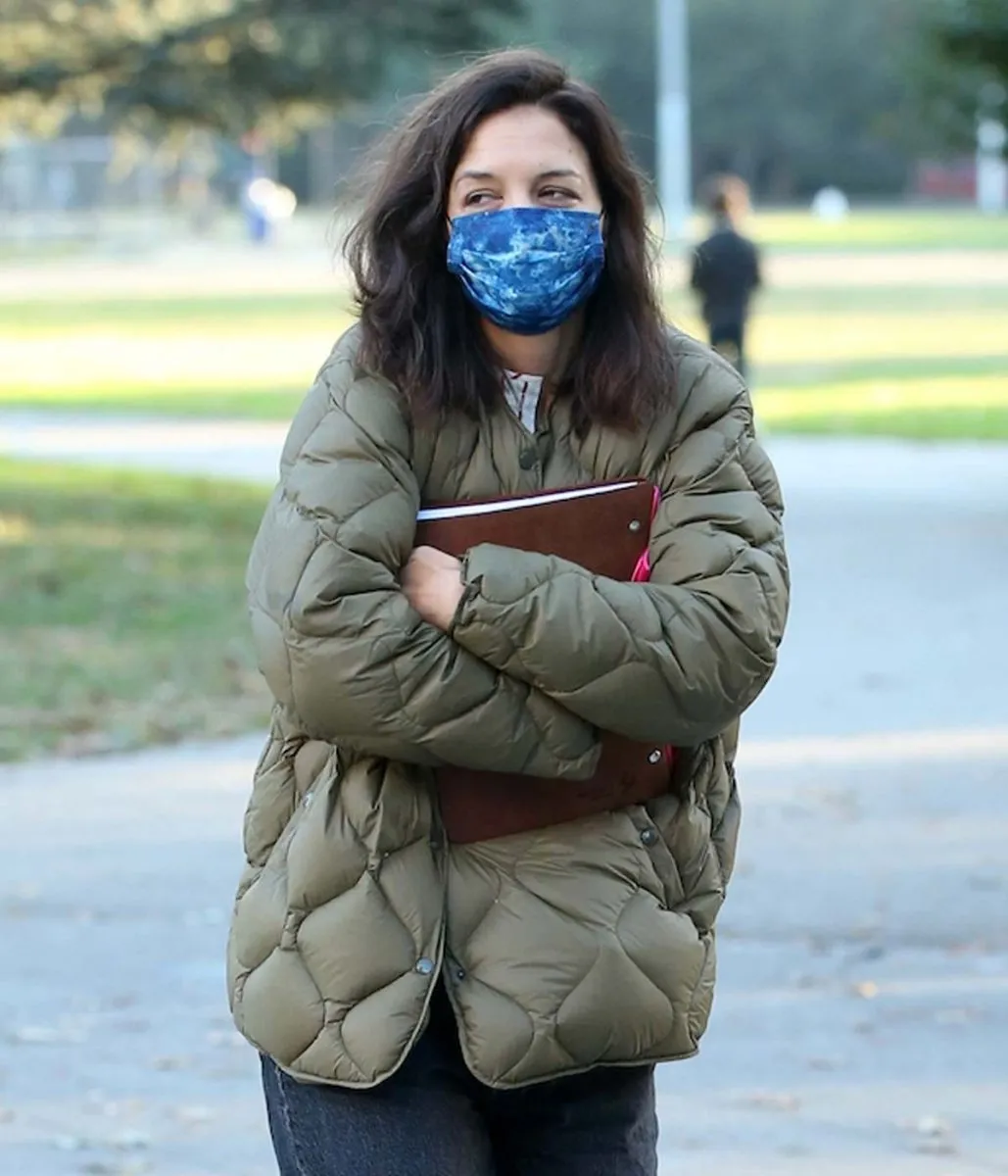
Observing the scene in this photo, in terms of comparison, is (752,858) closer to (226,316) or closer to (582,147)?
(582,147)

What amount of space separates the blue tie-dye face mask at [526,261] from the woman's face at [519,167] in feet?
0.07

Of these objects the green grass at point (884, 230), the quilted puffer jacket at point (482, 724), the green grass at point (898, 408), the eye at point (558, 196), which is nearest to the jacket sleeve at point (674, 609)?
the quilted puffer jacket at point (482, 724)

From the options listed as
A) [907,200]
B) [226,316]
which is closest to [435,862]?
[226,316]

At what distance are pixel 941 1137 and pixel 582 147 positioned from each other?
260cm

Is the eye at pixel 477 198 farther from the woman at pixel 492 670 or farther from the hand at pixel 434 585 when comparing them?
the hand at pixel 434 585

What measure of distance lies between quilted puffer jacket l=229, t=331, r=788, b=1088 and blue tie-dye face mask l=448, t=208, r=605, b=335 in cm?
12

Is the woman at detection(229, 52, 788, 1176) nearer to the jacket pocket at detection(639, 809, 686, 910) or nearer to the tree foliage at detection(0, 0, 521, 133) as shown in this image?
the jacket pocket at detection(639, 809, 686, 910)

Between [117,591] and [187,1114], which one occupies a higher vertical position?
[187,1114]

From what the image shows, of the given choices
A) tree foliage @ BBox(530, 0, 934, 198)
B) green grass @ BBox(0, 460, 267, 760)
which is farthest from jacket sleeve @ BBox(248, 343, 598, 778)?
tree foliage @ BBox(530, 0, 934, 198)

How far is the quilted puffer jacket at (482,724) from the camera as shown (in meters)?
2.58

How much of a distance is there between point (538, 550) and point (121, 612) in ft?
30.2

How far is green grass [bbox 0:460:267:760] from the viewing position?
9.14m

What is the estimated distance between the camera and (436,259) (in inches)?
110

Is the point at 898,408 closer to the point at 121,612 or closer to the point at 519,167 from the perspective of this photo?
the point at 121,612
